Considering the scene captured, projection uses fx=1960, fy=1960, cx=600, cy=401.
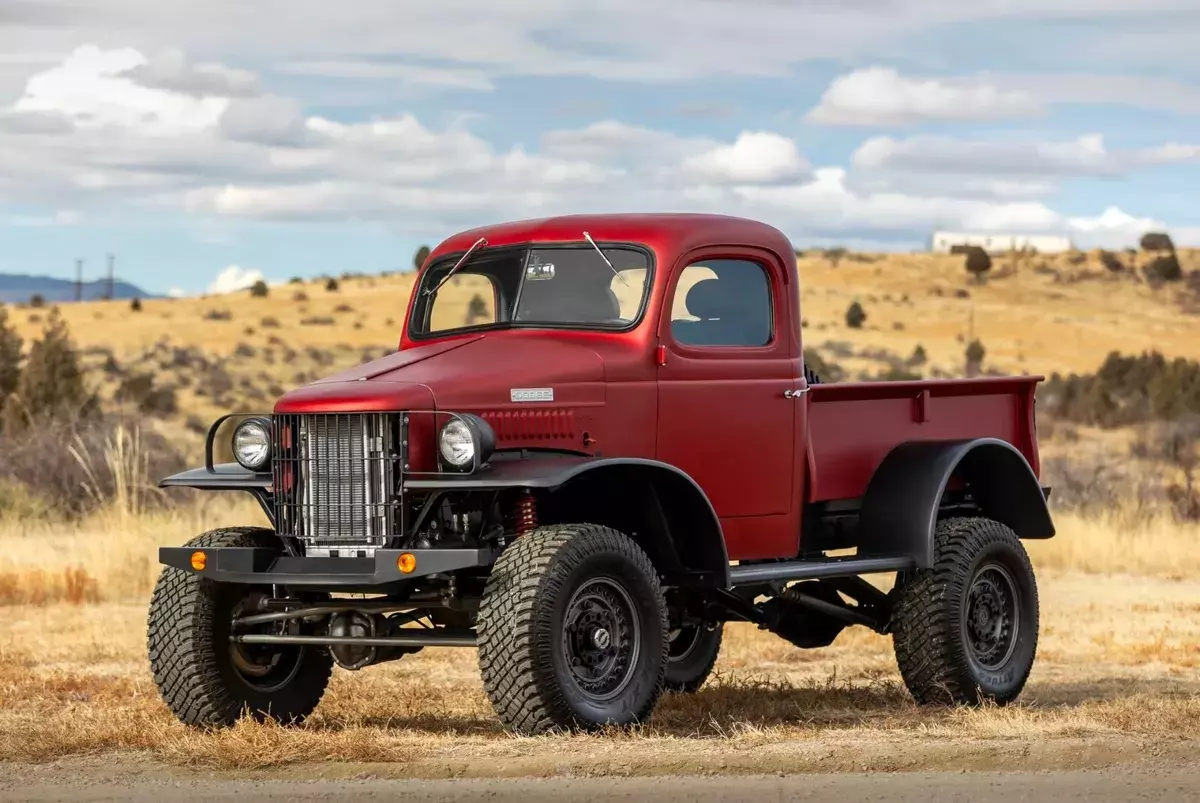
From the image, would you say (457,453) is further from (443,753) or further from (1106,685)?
(1106,685)

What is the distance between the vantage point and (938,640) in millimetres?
11125

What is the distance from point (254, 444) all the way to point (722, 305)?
2634mm

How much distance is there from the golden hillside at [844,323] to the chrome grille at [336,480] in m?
34.0

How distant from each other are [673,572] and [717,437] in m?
0.82

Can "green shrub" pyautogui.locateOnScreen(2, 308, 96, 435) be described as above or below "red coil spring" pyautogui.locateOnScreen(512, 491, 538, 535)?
above

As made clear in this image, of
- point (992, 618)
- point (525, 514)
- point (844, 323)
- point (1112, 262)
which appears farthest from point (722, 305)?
point (1112, 262)

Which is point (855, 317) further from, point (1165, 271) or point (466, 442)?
point (466, 442)

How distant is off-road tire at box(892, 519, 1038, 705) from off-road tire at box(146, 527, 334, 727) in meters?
3.74

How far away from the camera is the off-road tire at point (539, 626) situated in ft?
28.2

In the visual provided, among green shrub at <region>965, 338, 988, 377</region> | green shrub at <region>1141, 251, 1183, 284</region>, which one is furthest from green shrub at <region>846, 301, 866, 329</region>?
green shrub at <region>1141, 251, 1183, 284</region>

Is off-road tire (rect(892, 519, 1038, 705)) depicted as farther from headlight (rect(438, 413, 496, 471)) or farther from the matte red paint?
headlight (rect(438, 413, 496, 471))

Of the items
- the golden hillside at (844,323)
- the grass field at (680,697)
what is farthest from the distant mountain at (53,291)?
the grass field at (680,697)

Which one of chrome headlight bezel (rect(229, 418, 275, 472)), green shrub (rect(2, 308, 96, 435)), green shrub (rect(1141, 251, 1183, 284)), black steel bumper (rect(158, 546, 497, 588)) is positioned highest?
green shrub (rect(1141, 251, 1183, 284))

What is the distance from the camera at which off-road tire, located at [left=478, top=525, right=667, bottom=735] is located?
8602 millimetres
